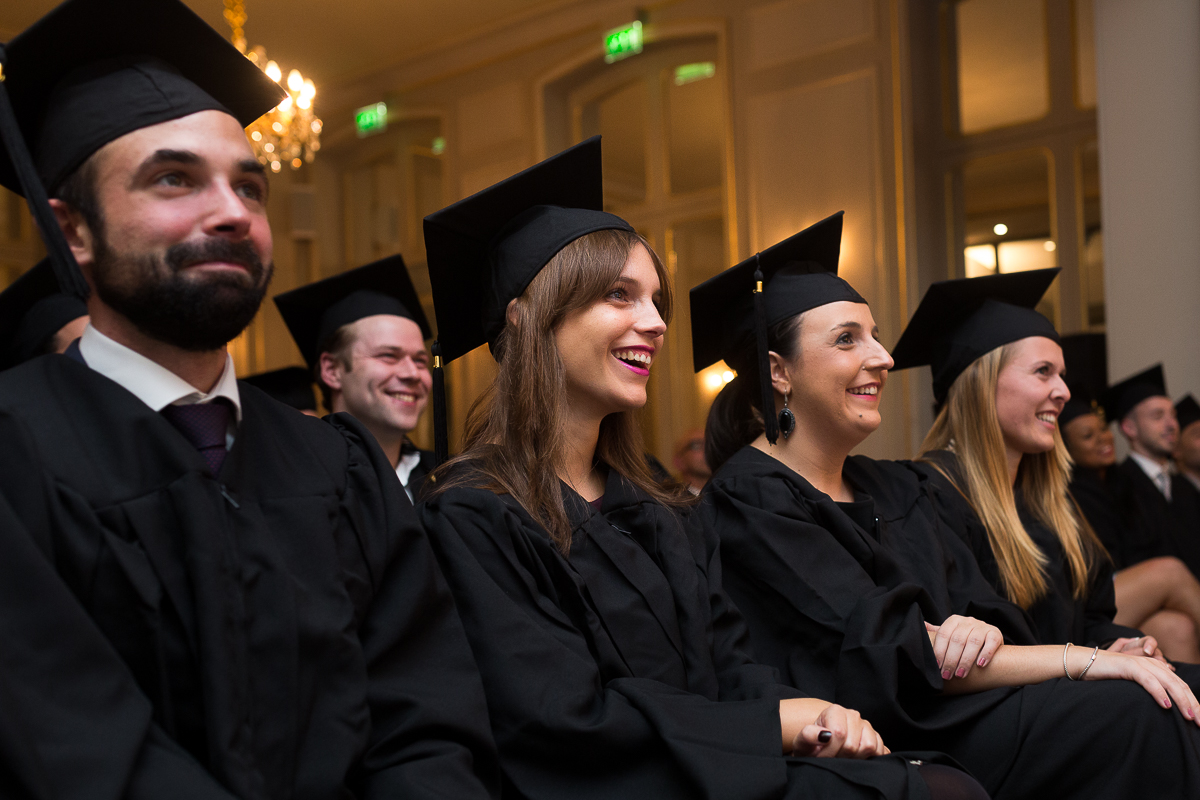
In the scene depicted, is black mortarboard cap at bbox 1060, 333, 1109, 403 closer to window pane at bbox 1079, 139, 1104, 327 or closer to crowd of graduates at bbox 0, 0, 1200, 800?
window pane at bbox 1079, 139, 1104, 327

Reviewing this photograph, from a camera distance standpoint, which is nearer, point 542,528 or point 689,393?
point 542,528

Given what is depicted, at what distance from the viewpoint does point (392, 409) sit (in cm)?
396

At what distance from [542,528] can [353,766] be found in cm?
67

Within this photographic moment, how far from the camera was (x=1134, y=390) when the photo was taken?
5.64m

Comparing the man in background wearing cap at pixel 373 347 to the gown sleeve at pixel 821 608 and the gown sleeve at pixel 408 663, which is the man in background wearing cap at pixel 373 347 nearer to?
the gown sleeve at pixel 821 608

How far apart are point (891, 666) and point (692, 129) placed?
7.19m

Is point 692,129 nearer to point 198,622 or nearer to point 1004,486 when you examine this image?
point 1004,486

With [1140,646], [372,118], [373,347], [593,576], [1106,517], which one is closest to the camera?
[593,576]

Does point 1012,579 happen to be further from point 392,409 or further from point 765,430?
point 392,409

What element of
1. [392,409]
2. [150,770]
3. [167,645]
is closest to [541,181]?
[167,645]

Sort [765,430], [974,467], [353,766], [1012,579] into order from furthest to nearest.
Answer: [974,467] → [1012,579] → [765,430] → [353,766]

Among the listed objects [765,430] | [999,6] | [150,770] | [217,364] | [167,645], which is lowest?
[150,770]

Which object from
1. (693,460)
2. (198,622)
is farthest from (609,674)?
(693,460)

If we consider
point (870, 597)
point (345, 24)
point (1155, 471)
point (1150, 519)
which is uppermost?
point (345, 24)
